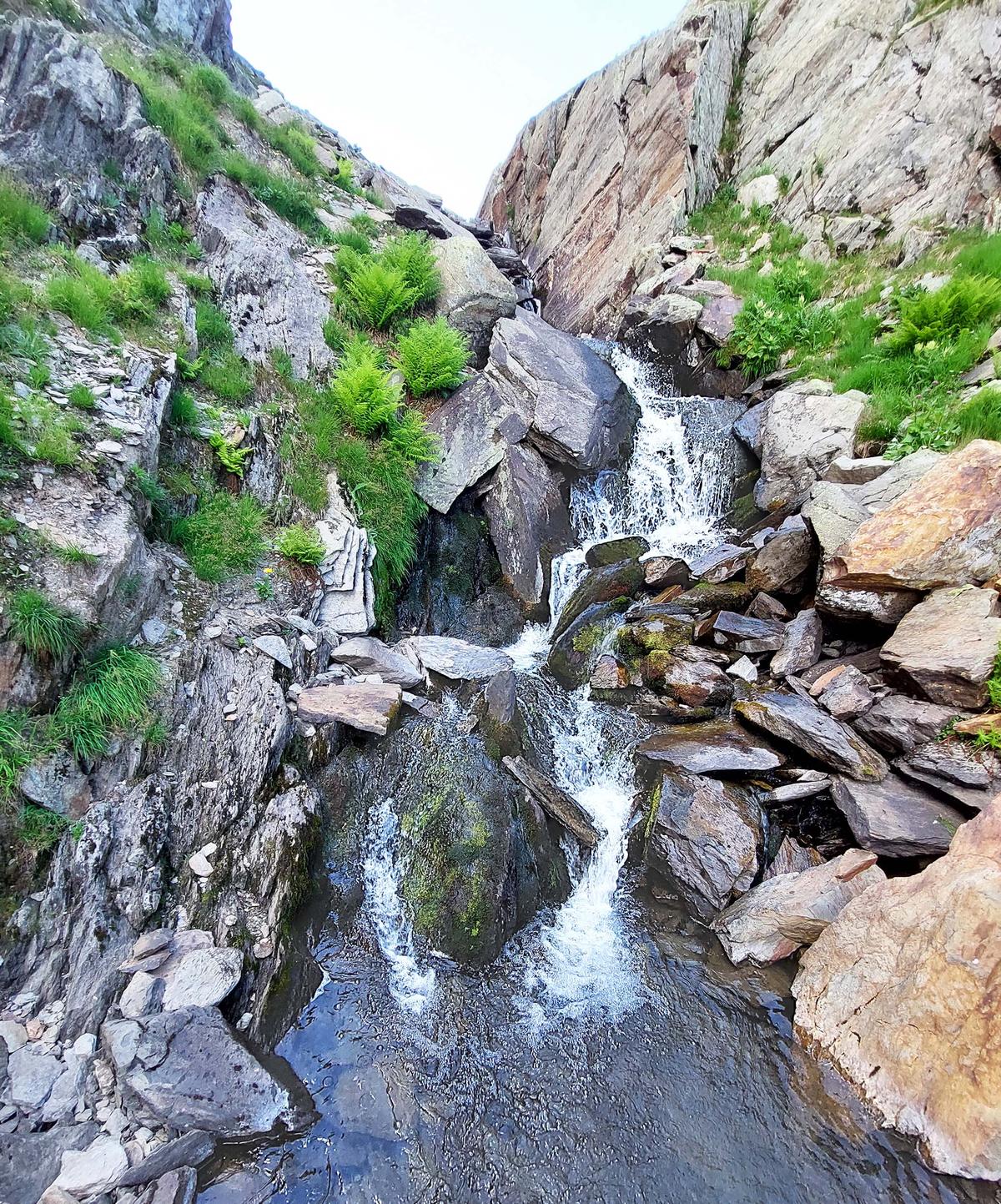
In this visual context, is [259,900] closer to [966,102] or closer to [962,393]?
[962,393]

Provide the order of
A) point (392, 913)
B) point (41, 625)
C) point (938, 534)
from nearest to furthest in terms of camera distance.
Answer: point (41, 625), point (392, 913), point (938, 534)

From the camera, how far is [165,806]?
4.89 metres

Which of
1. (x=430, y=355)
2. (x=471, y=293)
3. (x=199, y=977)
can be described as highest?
(x=471, y=293)

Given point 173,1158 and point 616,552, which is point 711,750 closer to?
point 616,552

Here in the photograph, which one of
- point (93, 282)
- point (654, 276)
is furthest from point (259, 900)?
point (654, 276)

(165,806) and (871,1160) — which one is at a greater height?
(871,1160)

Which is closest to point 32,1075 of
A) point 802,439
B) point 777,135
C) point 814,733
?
point 814,733

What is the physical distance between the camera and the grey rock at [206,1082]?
12.3ft

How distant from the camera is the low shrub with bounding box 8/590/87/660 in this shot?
445 centimetres

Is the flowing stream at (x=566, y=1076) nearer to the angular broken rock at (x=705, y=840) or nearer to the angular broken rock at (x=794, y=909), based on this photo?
the angular broken rock at (x=794, y=909)

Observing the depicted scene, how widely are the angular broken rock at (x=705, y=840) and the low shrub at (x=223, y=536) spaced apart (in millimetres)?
6006

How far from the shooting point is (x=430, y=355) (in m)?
10.0

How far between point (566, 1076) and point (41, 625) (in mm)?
5763

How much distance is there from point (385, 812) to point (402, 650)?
2.47 meters
